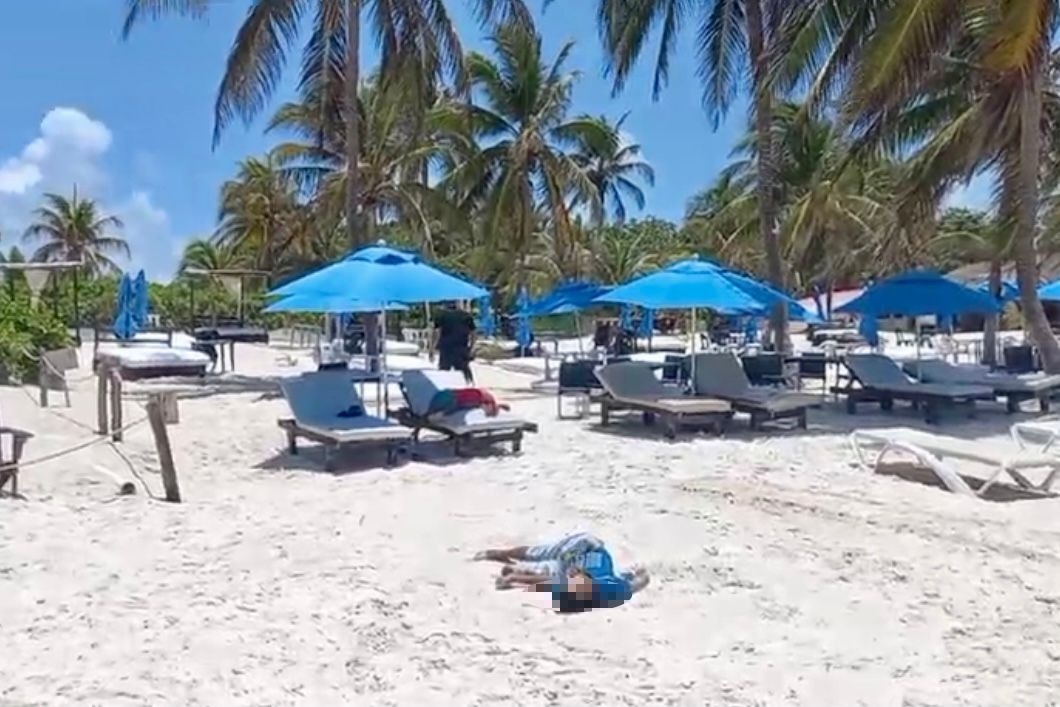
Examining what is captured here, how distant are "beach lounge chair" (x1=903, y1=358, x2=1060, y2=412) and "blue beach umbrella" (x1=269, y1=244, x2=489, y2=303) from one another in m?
6.67

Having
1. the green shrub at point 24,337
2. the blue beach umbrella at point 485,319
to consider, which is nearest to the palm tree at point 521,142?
the blue beach umbrella at point 485,319

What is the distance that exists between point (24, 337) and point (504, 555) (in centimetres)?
1384

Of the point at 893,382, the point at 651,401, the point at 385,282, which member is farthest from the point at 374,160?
the point at 385,282

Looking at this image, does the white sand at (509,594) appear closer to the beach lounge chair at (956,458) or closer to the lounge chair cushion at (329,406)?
the beach lounge chair at (956,458)

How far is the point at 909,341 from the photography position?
34.8 metres

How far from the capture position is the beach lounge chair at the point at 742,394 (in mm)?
12320

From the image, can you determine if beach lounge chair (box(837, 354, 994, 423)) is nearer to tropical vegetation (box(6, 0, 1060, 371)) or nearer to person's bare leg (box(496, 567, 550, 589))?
tropical vegetation (box(6, 0, 1060, 371))

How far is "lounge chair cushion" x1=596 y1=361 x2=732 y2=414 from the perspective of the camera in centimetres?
1196

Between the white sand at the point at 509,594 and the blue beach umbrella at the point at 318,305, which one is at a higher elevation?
the blue beach umbrella at the point at 318,305

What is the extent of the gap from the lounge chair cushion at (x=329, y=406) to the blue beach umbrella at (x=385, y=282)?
848 millimetres

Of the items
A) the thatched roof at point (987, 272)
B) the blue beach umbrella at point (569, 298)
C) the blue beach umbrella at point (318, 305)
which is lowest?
the blue beach umbrella at point (318, 305)

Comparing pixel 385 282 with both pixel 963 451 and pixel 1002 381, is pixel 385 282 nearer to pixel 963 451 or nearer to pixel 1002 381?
pixel 963 451

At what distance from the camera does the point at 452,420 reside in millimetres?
10812

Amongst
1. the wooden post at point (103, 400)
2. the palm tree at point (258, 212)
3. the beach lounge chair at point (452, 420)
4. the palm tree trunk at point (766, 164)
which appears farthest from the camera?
the palm tree at point (258, 212)
